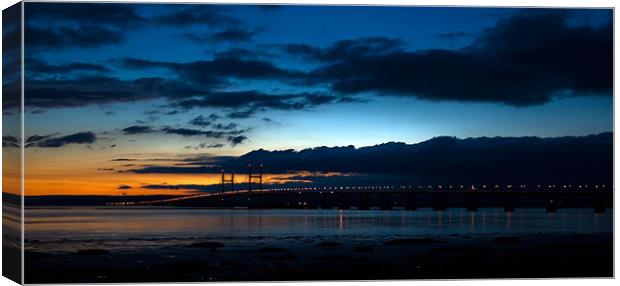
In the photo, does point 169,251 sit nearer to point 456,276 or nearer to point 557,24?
point 456,276

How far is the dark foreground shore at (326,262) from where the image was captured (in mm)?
15961

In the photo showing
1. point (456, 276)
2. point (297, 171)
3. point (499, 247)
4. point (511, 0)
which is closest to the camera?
point (511, 0)

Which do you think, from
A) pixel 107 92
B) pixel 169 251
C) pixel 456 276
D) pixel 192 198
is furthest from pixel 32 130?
pixel 192 198

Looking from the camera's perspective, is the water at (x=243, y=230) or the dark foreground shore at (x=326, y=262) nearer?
the dark foreground shore at (x=326, y=262)

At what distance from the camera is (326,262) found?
18250 mm

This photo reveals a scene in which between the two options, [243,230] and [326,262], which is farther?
[243,230]

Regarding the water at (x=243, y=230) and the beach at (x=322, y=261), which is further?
the water at (x=243, y=230)

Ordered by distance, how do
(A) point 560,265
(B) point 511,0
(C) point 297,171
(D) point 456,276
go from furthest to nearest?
(C) point 297,171 < (A) point 560,265 < (D) point 456,276 < (B) point 511,0

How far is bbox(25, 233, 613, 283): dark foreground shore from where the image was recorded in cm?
1596

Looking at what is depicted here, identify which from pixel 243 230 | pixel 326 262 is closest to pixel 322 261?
pixel 326 262

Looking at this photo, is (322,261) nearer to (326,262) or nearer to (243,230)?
(326,262)

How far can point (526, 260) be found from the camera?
19.2 meters

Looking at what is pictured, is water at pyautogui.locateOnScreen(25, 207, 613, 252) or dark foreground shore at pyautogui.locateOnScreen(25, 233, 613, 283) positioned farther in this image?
water at pyautogui.locateOnScreen(25, 207, 613, 252)

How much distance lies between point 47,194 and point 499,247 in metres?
9.12
